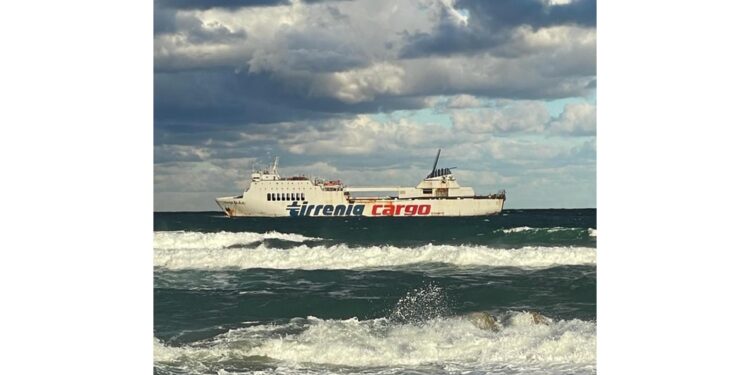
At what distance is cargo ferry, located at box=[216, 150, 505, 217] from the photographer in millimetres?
5734

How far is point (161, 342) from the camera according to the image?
5.39 metres

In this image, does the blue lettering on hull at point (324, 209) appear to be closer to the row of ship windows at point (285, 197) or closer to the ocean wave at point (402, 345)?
the row of ship windows at point (285, 197)

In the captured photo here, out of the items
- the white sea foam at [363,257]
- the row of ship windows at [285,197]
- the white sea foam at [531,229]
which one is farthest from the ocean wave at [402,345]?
the white sea foam at [531,229]

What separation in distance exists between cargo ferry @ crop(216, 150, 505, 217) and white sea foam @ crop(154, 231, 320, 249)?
0.47 meters

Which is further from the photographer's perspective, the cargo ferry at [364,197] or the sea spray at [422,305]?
the cargo ferry at [364,197]

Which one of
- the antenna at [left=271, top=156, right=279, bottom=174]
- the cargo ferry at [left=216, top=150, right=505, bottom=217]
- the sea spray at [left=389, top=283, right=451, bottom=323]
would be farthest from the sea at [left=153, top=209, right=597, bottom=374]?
the antenna at [left=271, top=156, right=279, bottom=174]

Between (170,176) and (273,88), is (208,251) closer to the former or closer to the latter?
(170,176)

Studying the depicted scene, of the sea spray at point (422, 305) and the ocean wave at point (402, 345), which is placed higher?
the sea spray at point (422, 305)

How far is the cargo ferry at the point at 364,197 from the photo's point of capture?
18.8ft

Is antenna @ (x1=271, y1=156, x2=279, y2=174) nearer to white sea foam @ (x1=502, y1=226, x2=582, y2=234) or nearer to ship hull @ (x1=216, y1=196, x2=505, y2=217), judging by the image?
ship hull @ (x1=216, y1=196, x2=505, y2=217)

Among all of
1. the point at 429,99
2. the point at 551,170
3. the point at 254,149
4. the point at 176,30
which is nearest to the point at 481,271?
the point at 551,170

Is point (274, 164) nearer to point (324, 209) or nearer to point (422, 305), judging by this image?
point (324, 209)
